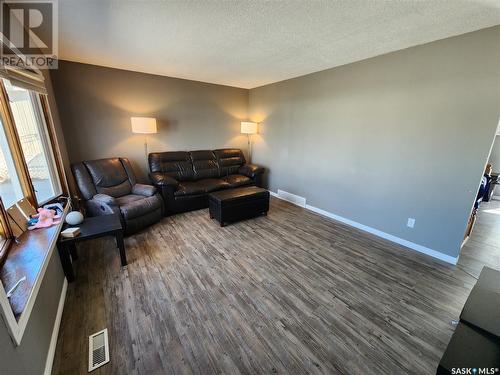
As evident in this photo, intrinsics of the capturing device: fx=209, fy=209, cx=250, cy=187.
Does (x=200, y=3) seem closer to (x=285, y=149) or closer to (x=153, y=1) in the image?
(x=153, y=1)

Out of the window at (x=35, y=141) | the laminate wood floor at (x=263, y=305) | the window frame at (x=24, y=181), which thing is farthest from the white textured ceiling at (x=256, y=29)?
the laminate wood floor at (x=263, y=305)

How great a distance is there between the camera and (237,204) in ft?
10.8

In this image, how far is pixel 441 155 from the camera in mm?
2393

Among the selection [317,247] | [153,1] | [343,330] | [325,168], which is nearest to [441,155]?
[325,168]

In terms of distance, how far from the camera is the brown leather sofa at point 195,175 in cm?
364

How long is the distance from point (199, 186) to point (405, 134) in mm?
3203

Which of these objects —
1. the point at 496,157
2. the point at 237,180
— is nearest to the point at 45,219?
the point at 237,180

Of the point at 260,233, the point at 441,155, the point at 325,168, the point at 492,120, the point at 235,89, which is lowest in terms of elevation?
the point at 260,233

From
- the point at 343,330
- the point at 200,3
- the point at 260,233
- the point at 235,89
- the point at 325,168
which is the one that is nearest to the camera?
the point at 343,330

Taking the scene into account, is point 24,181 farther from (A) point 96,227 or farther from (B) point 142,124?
(B) point 142,124

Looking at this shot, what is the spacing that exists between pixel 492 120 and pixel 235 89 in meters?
4.32

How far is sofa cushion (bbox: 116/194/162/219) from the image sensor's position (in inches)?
111

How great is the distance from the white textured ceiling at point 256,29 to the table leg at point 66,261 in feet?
6.87

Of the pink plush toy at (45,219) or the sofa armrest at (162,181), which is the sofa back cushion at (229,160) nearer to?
the sofa armrest at (162,181)
